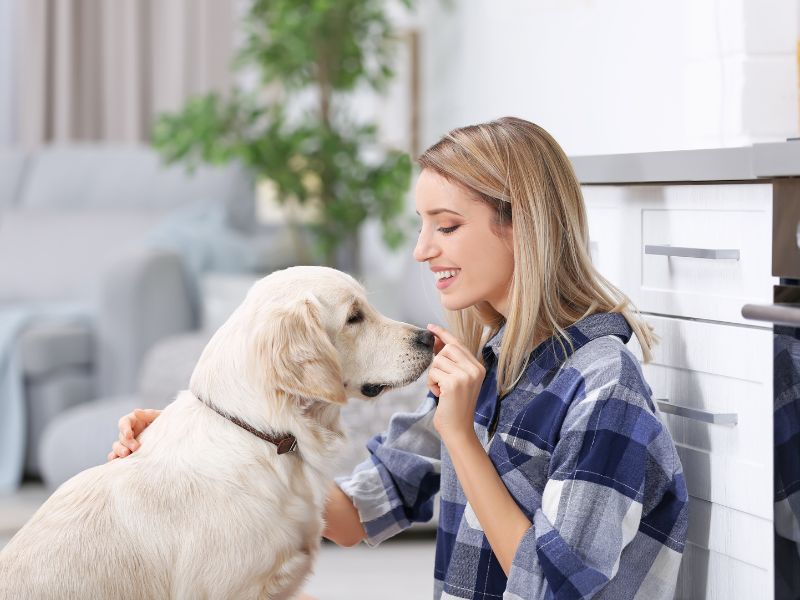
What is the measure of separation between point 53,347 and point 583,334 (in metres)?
2.78

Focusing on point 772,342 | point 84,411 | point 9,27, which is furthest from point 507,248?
point 9,27

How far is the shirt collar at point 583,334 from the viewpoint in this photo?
1.34 metres

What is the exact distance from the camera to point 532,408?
133 centimetres

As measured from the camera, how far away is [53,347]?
3.71m

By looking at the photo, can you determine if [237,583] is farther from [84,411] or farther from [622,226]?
[84,411]

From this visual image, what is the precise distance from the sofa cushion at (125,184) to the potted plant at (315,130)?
1.04 ft

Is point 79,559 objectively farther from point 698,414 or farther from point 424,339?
point 698,414

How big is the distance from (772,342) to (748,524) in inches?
9.2

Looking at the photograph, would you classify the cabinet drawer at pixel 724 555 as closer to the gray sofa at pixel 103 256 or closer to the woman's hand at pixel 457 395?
the woman's hand at pixel 457 395

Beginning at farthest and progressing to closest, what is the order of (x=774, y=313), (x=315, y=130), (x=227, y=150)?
(x=315, y=130) < (x=227, y=150) < (x=774, y=313)

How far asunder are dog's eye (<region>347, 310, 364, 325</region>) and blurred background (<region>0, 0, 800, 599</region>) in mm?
719

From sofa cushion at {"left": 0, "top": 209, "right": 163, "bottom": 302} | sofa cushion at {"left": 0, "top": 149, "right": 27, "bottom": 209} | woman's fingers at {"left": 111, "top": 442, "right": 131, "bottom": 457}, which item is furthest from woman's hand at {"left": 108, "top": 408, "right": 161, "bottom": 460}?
sofa cushion at {"left": 0, "top": 149, "right": 27, "bottom": 209}

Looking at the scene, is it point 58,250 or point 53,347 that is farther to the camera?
point 58,250

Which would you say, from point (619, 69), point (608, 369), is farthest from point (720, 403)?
point (619, 69)
